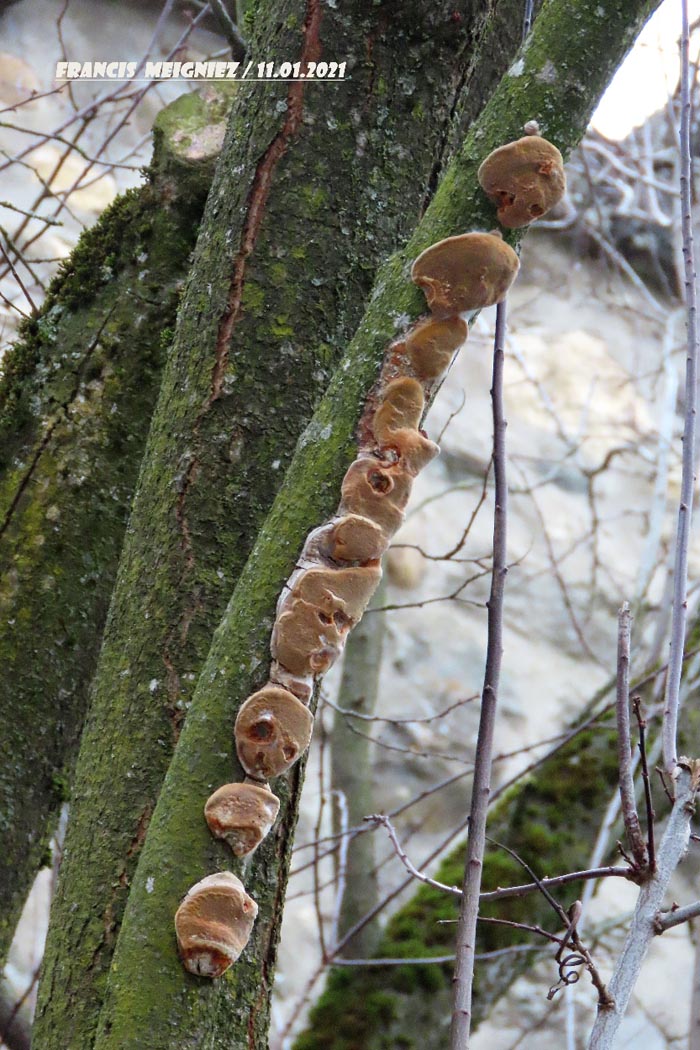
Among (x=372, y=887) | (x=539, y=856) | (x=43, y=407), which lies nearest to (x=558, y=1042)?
(x=372, y=887)

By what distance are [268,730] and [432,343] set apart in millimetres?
375

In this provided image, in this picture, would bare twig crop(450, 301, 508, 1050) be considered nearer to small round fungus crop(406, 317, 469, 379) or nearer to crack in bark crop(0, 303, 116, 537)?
small round fungus crop(406, 317, 469, 379)

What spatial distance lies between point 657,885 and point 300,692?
35 cm

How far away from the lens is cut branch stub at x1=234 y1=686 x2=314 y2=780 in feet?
2.67

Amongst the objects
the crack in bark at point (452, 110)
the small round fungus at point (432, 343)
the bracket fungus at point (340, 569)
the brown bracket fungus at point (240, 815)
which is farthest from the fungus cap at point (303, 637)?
the crack in bark at point (452, 110)

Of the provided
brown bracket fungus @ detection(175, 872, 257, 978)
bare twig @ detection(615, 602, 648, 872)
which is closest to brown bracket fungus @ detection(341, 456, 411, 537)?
bare twig @ detection(615, 602, 648, 872)

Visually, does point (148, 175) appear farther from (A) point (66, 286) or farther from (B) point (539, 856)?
(B) point (539, 856)

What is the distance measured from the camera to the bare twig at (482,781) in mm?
743

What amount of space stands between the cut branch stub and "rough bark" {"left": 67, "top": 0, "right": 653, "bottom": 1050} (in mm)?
13

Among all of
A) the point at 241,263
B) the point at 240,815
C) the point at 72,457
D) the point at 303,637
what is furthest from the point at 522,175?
the point at 72,457

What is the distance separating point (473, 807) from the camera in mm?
827

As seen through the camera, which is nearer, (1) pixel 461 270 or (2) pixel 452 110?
(1) pixel 461 270

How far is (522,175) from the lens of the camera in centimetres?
87

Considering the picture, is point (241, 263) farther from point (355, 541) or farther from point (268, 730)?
point (268, 730)
